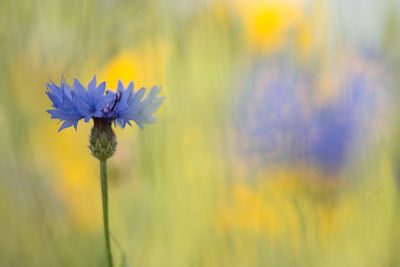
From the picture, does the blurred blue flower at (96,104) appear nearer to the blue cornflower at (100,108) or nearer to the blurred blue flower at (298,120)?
the blue cornflower at (100,108)

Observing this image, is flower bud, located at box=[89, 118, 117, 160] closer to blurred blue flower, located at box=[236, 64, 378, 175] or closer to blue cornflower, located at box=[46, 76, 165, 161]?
blue cornflower, located at box=[46, 76, 165, 161]

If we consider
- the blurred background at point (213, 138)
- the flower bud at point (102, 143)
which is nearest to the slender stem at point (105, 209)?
the flower bud at point (102, 143)

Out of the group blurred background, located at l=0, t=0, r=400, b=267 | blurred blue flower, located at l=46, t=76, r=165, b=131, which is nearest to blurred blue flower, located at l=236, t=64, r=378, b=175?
blurred background, located at l=0, t=0, r=400, b=267

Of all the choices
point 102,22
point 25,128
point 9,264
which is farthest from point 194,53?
point 9,264

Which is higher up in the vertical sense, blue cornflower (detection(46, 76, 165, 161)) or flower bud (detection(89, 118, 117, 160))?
blue cornflower (detection(46, 76, 165, 161))

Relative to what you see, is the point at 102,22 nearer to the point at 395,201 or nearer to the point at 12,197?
the point at 12,197

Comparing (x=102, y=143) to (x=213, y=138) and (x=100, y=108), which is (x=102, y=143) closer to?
(x=100, y=108)
